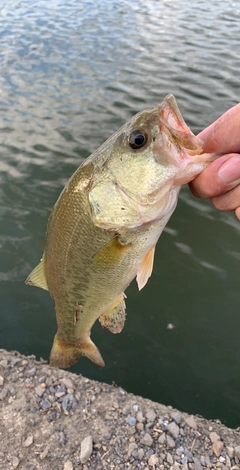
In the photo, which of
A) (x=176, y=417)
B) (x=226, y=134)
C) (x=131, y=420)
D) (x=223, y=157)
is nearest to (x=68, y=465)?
(x=131, y=420)

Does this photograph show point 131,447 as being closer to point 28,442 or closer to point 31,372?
point 28,442

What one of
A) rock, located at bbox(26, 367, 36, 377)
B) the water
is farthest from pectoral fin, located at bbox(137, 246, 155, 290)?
the water

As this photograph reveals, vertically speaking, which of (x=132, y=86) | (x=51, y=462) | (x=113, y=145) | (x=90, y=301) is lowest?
(x=51, y=462)

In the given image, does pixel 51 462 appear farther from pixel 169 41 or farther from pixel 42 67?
pixel 169 41

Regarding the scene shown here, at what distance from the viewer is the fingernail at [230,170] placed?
6.51 feet

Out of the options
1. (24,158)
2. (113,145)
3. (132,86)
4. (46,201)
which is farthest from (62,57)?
(113,145)

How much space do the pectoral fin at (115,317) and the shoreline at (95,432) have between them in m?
1.14

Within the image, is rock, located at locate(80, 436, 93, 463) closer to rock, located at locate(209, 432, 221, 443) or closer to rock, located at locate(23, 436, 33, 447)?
rock, located at locate(23, 436, 33, 447)

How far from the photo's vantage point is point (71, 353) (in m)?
2.97

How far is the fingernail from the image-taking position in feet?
6.51

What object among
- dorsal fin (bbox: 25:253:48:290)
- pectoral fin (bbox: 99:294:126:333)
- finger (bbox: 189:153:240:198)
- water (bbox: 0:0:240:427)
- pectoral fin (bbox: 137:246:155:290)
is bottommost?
water (bbox: 0:0:240:427)

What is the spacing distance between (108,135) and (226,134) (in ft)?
22.9

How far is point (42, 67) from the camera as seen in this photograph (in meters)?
11.9

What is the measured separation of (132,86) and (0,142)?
4.19m
